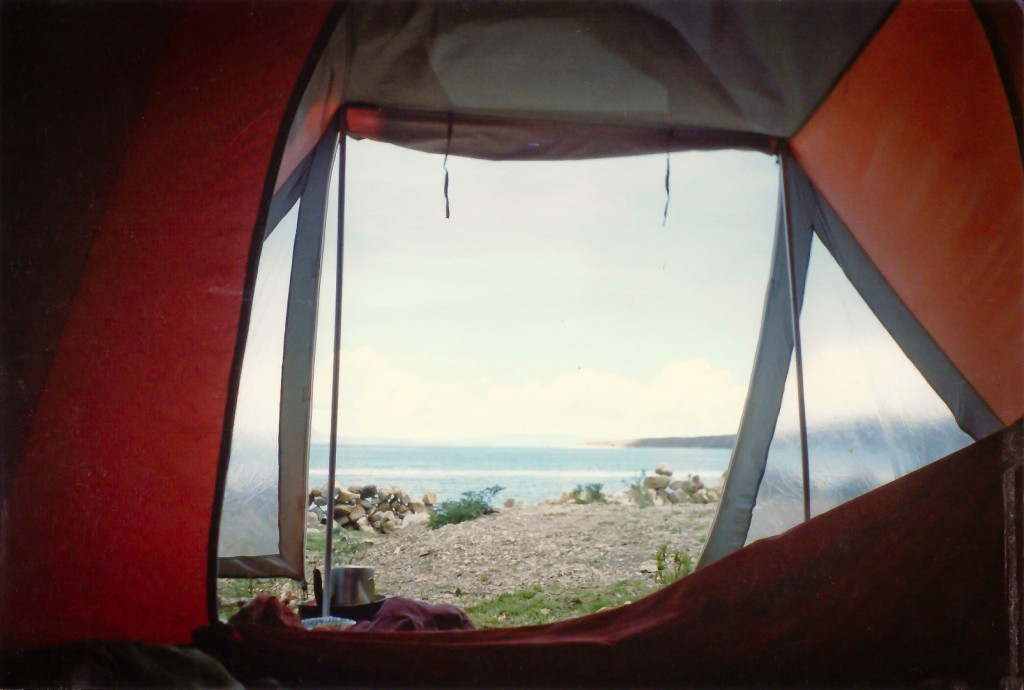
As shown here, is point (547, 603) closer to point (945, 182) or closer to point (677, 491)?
point (945, 182)

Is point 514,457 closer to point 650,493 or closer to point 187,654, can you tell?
point 650,493

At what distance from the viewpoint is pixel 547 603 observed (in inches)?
144

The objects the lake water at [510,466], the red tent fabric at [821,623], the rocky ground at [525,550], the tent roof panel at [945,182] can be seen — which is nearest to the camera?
the red tent fabric at [821,623]

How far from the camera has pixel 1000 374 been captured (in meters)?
1.86

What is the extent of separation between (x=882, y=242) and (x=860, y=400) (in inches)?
20.3

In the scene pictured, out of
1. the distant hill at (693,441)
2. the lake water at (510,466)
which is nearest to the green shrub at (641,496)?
the lake water at (510,466)

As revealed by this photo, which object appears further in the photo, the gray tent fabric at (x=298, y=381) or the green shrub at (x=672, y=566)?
the green shrub at (x=672, y=566)

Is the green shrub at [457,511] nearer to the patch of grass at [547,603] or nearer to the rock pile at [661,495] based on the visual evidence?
the rock pile at [661,495]

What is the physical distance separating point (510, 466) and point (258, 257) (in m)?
25.2

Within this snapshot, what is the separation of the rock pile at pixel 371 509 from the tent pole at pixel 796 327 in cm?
481

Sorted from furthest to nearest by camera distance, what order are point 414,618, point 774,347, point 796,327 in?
point 774,347 → point 796,327 → point 414,618

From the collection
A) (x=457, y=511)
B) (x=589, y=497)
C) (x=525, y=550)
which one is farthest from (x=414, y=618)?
(x=589, y=497)

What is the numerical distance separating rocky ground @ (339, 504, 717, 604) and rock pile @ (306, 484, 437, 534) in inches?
11.5

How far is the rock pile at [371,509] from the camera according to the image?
7.16 metres
